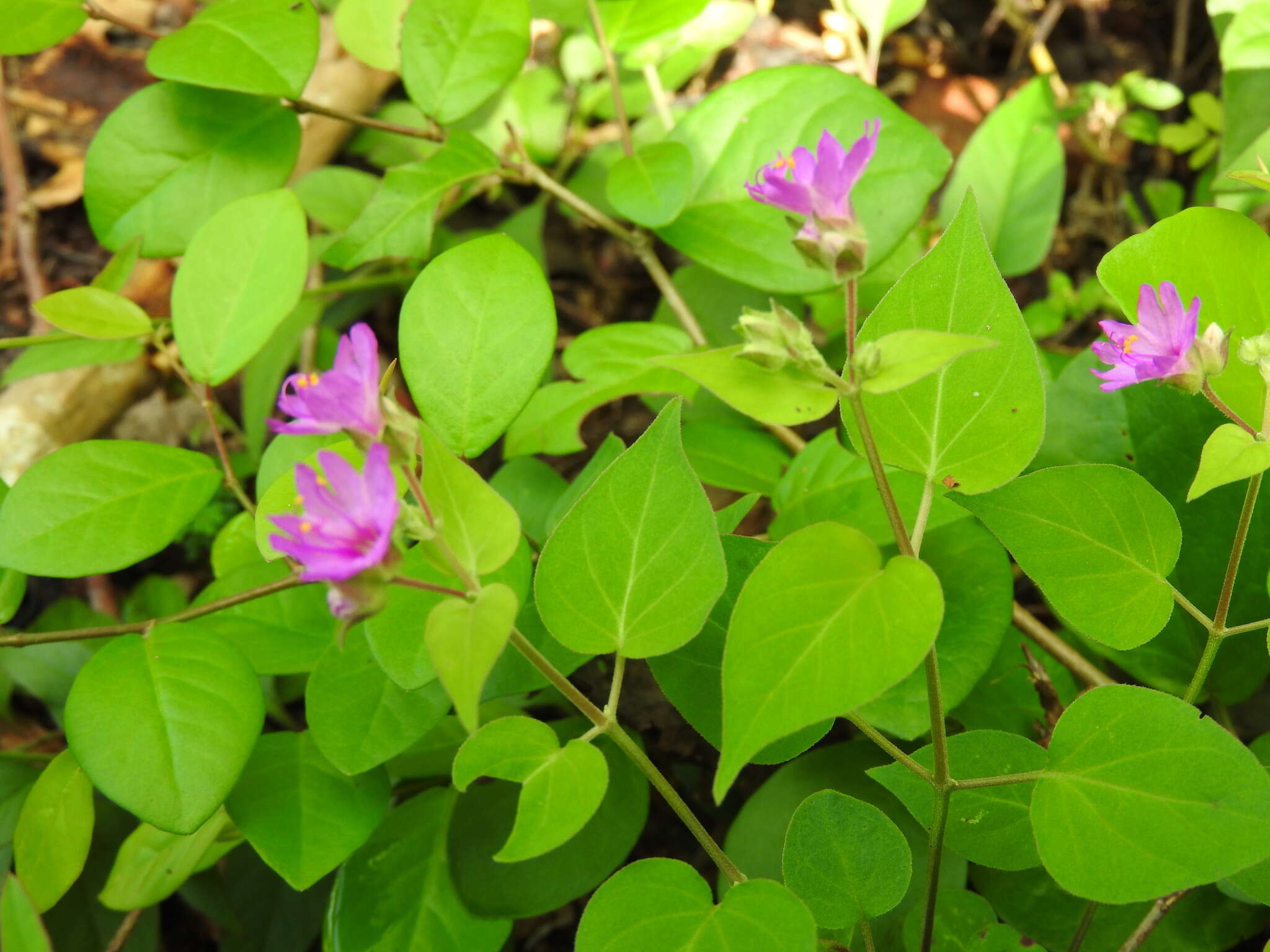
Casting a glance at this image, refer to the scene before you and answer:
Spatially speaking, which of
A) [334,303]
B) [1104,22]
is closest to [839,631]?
[334,303]

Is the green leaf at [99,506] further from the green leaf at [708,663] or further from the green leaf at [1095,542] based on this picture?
the green leaf at [1095,542]

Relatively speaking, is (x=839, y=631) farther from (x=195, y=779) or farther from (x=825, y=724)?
(x=195, y=779)

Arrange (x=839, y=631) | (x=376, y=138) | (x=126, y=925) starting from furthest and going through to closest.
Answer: (x=376, y=138), (x=126, y=925), (x=839, y=631)

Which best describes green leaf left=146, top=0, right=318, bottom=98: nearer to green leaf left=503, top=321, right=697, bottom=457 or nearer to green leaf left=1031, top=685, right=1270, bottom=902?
green leaf left=503, top=321, right=697, bottom=457

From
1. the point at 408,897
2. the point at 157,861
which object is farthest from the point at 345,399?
the point at 157,861

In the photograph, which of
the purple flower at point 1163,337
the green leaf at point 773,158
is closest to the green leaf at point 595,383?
the green leaf at point 773,158

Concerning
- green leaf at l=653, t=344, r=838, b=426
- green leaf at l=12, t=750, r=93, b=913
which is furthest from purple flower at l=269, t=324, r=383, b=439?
green leaf at l=12, t=750, r=93, b=913
